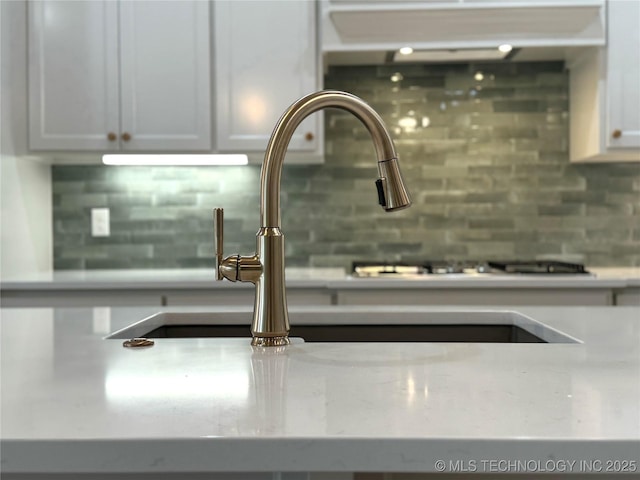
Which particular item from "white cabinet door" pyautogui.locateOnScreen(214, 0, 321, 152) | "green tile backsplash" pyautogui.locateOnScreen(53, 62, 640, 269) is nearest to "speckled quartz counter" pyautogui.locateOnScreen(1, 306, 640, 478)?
"white cabinet door" pyautogui.locateOnScreen(214, 0, 321, 152)

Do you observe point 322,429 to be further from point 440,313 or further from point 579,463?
point 440,313

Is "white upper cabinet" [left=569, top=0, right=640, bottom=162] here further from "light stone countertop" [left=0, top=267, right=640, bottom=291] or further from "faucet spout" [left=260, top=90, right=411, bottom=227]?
"faucet spout" [left=260, top=90, right=411, bottom=227]

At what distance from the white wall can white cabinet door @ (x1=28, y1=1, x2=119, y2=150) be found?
0.14 ft

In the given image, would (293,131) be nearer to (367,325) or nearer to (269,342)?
(269,342)

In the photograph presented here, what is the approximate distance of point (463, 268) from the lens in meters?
2.86

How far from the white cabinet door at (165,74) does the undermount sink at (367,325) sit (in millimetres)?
1541

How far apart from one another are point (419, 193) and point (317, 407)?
8.57 ft

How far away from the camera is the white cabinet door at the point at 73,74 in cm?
282

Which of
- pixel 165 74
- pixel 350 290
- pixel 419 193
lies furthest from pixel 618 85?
pixel 165 74

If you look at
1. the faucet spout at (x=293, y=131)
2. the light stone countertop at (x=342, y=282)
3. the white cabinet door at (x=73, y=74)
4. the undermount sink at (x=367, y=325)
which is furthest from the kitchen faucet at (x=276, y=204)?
the white cabinet door at (x=73, y=74)

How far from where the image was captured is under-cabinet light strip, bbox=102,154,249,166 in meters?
2.92

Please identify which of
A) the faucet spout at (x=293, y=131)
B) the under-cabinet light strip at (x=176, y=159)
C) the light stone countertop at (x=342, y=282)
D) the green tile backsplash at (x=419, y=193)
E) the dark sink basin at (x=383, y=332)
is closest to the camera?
the faucet spout at (x=293, y=131)

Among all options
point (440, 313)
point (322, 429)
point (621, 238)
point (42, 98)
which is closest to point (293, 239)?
point (42, 98)

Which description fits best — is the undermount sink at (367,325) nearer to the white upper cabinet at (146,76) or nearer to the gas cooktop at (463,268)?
the gas cooktop at (463,268)
